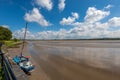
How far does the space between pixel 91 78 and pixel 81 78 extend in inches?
28.4

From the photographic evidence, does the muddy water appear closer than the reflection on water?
Yes

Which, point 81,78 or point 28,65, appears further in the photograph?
point 28,65

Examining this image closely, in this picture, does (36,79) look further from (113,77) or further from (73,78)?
(113,77)

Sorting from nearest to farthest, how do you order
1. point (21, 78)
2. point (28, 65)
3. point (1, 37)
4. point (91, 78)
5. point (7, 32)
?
1. point (21, 78)
2. point (91, 78)
3. point (28, 65)
4. point (1, 37)
5. point (7, 32)

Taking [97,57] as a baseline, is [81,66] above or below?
below

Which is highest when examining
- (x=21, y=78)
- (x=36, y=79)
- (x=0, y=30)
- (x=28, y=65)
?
(x=0, y=30)

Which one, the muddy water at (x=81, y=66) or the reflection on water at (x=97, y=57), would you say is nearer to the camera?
the muddy water at (x=81, y=66)

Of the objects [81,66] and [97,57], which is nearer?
[81,66]

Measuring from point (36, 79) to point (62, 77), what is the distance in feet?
6.34

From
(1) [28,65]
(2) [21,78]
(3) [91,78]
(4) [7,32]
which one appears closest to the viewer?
(2) [21,78]

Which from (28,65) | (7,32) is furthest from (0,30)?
(28,65)

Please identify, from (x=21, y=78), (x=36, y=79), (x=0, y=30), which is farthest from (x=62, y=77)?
(x=0, y=30)

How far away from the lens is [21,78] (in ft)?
5.86

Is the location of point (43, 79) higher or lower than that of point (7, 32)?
lower
